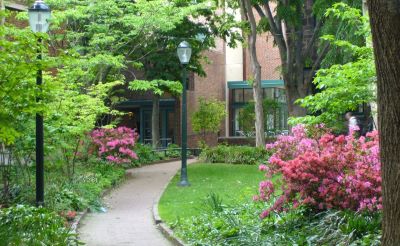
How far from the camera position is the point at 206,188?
60.9 feet

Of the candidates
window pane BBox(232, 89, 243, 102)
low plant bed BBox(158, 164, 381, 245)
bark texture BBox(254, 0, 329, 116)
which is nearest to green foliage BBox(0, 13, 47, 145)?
low plant bed BBox(158, 164, 381, 245)

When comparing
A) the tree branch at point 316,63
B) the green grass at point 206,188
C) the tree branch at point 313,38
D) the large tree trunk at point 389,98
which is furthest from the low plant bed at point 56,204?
the tree branch at point 313,38

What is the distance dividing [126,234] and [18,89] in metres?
3.95

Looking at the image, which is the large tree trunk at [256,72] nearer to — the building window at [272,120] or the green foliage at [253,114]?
the building window at [272,120]

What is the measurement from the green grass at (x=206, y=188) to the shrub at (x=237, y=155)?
1.02 metres

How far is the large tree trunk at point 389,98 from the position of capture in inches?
203

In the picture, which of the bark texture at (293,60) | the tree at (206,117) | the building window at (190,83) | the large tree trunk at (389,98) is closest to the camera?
the large tree trunk at (389,98)

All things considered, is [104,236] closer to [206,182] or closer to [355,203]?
[355,203]

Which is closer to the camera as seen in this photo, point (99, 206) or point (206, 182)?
point (99, 206)

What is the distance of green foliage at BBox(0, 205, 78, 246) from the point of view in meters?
8.47

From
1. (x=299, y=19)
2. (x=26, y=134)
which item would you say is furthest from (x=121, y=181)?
(x=299, y=19)

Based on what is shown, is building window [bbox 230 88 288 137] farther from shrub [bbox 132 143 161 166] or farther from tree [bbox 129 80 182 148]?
shrub [bbox 132 143 161 166]

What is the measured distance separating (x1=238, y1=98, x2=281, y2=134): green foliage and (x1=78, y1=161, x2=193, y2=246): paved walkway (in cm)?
1705

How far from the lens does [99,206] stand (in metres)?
15.5
